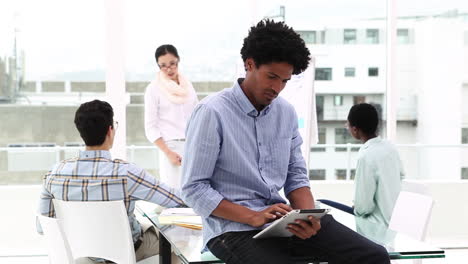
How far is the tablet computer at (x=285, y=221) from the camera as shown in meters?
2.00

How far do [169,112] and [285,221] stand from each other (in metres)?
2.73

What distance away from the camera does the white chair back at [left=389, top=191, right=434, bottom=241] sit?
9.70ft

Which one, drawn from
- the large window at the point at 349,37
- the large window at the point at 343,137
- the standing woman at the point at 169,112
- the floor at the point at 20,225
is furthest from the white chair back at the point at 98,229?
the large window at the point at 349,37

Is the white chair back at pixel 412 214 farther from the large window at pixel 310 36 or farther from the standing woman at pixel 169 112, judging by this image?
the large window at pixel 310 36

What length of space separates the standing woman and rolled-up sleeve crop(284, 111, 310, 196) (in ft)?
6.96

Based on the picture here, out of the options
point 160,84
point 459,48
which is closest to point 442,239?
point 459,48

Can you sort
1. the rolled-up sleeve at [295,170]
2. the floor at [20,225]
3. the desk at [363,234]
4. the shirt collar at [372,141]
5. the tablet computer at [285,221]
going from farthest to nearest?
the floor at [20,225], the shirt collar at [372,141], the rolled-up sleeve at [295,170], the desk at [363,234], the tablet computer at [285,221]

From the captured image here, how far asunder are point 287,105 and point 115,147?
3134 millimetres

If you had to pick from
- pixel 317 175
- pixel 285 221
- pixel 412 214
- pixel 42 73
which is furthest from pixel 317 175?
pixel 285 221

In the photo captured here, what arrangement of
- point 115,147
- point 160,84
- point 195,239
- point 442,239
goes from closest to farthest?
point 195,239 → point 160,84 → point 115,147 → point 442,239

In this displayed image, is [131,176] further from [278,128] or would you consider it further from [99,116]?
[278,128]

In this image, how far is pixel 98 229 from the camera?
265 cm

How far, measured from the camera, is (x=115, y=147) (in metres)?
5.40

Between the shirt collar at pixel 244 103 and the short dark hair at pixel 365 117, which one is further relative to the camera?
the short dark hair at pixel 365 117
